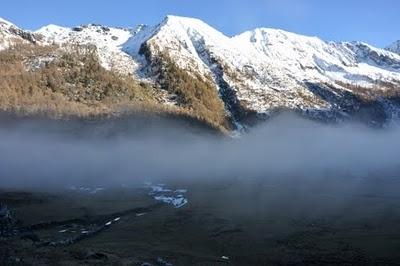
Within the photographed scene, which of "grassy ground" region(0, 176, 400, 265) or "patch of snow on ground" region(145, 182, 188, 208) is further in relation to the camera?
"patch of snow on ground" region(145, 182, 188, 208)

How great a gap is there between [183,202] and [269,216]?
109 ft

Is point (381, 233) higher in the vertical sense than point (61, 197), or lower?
lower

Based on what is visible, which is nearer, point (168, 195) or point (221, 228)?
point (221, 228)

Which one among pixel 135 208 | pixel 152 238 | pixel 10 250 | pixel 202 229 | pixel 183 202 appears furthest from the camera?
pixel 183 202

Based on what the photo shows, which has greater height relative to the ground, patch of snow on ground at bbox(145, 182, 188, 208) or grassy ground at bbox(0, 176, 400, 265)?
patch of snow on ground at bbox(145, 182, 188, 208)

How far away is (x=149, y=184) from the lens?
196375mm

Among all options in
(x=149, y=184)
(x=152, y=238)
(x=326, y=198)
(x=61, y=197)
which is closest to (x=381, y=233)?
(x=152, y=238)

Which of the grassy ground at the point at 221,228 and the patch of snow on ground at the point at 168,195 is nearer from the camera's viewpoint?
the grassy ground at the point at 221,228

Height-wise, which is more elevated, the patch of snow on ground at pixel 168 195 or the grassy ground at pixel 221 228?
the patch of snow on ground at pixel 168 195

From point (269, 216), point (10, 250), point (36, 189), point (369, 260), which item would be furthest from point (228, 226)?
point (36, 189)

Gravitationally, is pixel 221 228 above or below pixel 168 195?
below

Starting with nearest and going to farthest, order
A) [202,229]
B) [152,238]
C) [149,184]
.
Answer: [152,238], [202,229], [149,184]

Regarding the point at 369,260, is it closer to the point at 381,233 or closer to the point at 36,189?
the point at 381,233

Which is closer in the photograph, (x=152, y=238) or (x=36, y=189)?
(x=152, y=238)
